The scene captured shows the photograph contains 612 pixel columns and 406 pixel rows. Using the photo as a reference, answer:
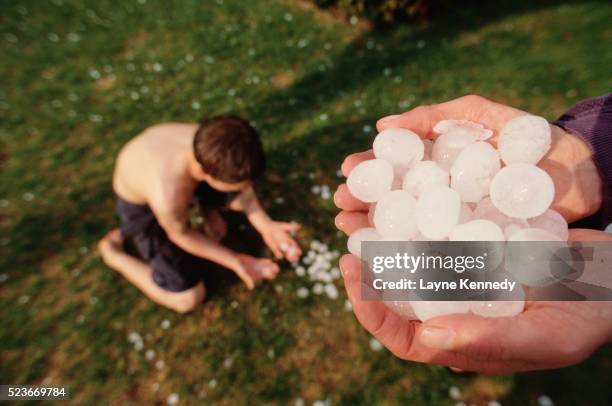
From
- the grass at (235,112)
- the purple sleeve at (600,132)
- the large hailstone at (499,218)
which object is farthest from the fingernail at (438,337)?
the grass at (235,112)

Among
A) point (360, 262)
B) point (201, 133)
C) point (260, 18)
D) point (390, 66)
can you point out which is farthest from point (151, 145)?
point (260, 18)

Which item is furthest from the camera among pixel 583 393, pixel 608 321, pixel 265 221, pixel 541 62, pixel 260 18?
pixel 260 18

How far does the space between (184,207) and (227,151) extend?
1.83ft

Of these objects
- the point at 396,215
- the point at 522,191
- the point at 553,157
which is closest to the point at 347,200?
the point at 396,215

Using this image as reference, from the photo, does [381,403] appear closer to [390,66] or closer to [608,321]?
[608,321]

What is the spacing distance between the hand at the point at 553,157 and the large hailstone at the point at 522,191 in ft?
1.12

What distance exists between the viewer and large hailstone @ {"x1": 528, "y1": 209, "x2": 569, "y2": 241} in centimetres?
160

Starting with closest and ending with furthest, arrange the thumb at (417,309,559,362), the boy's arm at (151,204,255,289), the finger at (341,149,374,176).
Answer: the thumb at (417,309,559,362), the finger at (341,149,374,176), the boy's arm at (151,204,255,289)

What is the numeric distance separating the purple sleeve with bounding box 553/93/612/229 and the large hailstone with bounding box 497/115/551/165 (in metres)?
0.33

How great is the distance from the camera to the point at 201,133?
8.38 feet

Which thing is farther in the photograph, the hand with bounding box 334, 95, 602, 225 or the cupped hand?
the hand with bounding box 334, 95, 602, 225

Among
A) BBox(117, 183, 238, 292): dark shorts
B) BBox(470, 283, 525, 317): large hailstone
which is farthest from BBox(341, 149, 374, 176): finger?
BBox(117, 183, 238, 292): dark shorts

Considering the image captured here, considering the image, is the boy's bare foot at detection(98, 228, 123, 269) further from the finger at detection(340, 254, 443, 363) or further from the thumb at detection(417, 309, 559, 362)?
the thumb at detection(417, 309, 559, 362)

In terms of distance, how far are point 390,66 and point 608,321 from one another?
3.91 metres
